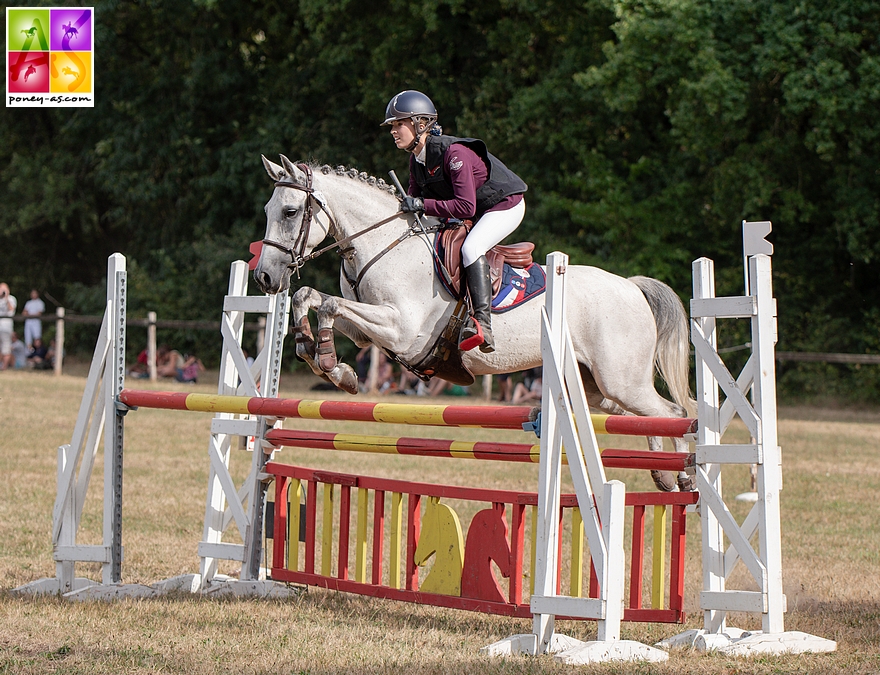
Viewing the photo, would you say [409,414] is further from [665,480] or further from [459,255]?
[665,480]

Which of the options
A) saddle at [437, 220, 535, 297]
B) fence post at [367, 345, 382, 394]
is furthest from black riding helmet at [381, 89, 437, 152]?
fence post at [367, 345, 382, 394]

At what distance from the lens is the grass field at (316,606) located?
418 cm

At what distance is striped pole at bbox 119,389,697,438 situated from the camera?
4410mm

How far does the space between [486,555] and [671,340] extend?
2.14 meters

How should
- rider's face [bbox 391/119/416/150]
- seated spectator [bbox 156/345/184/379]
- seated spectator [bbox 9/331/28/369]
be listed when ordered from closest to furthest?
rider's face [bbox 391/119/416/150] < seated spectator [bbox 156/345/184/379] < seated spectator [bbox 9/331/28/369]

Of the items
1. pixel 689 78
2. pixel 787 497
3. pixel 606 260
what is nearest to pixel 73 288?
pixel 606 260

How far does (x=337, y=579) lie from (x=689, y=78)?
Answer: 552 inches

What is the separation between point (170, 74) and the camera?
26125 mm

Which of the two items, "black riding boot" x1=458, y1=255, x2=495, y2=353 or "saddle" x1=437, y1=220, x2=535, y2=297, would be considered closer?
"black riding boot" x1=458, y1=255, x2=495, y2=353

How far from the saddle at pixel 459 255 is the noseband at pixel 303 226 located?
0.60 m

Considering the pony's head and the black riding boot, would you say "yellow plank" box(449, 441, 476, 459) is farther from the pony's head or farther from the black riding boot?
the pony's head

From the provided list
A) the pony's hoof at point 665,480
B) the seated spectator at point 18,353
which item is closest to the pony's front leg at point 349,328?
the pony's hoof at point 665,480

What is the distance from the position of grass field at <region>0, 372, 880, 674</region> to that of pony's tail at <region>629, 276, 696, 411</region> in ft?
4.12

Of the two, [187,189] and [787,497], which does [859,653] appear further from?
[187,189]
